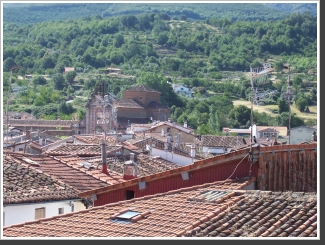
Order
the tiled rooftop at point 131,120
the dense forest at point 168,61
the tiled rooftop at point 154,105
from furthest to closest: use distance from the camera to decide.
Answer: the dense forest at point 168,61
the tiled rooftop at point 154,105
the tiled rooftop at point 131,120

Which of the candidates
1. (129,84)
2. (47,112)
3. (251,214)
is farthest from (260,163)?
(129,84)

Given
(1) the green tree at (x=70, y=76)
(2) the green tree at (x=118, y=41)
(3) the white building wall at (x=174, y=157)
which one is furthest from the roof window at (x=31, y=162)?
(2) the green tree at (x=118, y=41)

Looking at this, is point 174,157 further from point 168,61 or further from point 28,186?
point 168,61

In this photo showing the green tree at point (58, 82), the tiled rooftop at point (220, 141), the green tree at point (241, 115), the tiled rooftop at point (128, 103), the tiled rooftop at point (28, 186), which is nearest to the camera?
the tiled rooftop at point (28, 186)

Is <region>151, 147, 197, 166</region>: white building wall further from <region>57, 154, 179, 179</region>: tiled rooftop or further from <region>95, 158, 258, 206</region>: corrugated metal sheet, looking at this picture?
<region>95, 158, 258, 206</region>: corrugated metal sheet

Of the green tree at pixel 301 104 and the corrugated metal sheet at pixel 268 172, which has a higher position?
the corrugated metal sheet at pixel 268 172

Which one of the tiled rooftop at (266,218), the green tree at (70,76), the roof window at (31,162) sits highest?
the tiled rooftop at (266,218)

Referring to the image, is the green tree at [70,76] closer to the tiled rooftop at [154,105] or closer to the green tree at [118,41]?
the green tree at [118,41]
